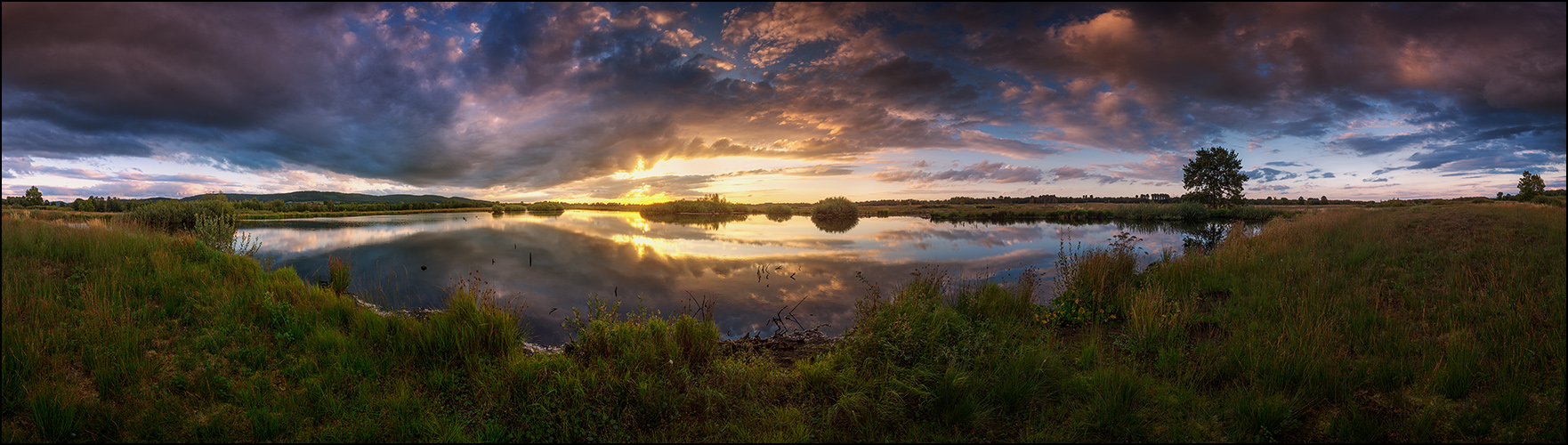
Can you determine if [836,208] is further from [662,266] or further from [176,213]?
[176,213]

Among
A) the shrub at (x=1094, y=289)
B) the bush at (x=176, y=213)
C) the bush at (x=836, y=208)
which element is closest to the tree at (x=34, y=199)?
the bush at (x=176, y=213)

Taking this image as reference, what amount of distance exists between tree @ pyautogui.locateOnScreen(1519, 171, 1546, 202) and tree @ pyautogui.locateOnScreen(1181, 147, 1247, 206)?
894 inches

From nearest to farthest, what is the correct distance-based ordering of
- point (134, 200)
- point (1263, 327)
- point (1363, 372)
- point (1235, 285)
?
point (1363, 372), point (1263, 327), point (1235, 285), point (134, 200)

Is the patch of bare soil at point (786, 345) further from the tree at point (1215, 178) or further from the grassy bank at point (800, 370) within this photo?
the tree at point (1215, 178)

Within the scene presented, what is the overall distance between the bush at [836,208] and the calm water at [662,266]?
20.8 m

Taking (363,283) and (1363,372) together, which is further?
(363,283)

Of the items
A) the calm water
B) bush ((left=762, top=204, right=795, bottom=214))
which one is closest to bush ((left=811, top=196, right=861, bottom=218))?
bush ((left=762, top=204, right=795, bottom=214))

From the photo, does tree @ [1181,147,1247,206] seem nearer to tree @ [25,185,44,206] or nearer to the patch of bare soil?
the patch of bare soil

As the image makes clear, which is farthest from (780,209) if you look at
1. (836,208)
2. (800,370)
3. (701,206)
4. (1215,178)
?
(800,370)

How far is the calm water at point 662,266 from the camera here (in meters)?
8.34

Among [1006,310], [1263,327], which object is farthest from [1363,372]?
[1006,310]

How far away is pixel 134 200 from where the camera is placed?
74.8 feet

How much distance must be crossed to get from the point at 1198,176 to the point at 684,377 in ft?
177

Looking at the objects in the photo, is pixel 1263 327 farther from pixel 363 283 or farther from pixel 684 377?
pixel 363 283
